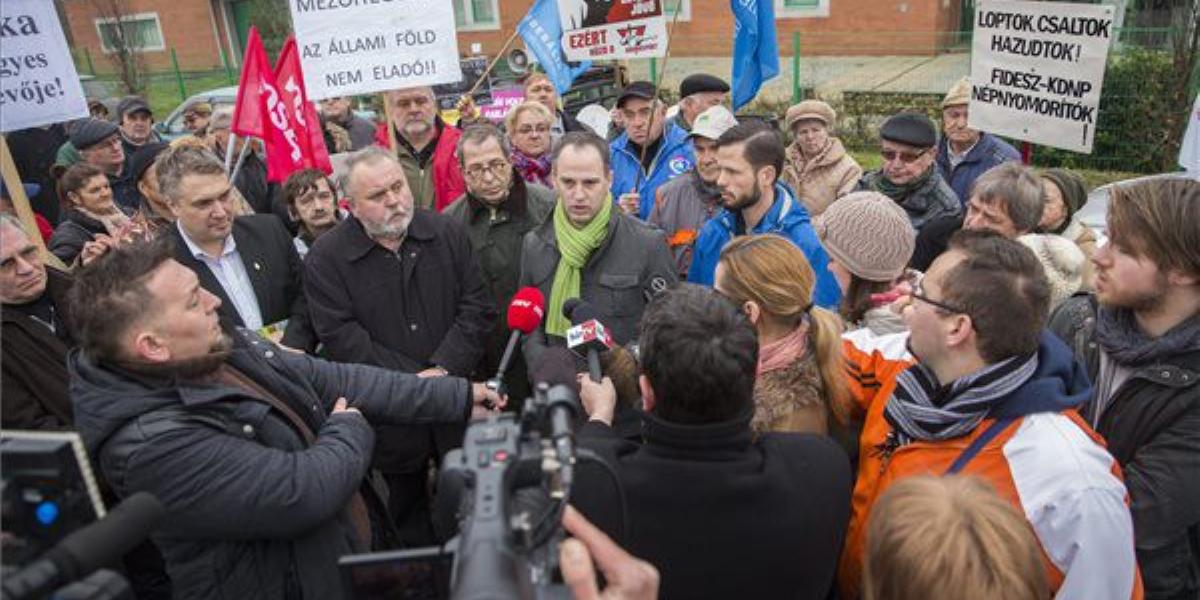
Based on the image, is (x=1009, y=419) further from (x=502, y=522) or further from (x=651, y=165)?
(x=651, y=165)

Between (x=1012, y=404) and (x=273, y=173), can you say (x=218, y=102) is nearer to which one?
(x=273, y=173)

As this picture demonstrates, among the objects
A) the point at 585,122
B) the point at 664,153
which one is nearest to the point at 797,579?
the point at 664,153

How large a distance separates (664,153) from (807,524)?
14.3 feet

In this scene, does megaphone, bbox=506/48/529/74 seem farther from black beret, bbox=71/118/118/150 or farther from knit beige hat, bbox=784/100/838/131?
knit beige hat, bbox=784/100/838/131

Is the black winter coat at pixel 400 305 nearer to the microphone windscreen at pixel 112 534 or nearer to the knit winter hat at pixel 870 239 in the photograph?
the knit winter hat at pixel 870 239

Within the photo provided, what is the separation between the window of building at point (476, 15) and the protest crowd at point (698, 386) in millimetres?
23573

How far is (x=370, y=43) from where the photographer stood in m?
4.47

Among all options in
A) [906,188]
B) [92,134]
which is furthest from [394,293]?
[92,134]

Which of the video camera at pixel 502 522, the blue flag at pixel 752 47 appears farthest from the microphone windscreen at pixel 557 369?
the blue flag at pixel 752 47

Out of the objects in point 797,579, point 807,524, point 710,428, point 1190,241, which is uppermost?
point 1190,241

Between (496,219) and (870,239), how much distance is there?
2088mm

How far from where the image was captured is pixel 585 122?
8.57 metres

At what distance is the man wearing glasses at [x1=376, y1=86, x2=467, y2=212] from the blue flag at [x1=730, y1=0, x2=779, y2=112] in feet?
6.77

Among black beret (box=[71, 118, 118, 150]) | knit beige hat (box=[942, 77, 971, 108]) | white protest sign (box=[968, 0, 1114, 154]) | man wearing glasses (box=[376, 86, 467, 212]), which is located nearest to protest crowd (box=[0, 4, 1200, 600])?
white protest sign (box=[968, 0, 1114, 154])
